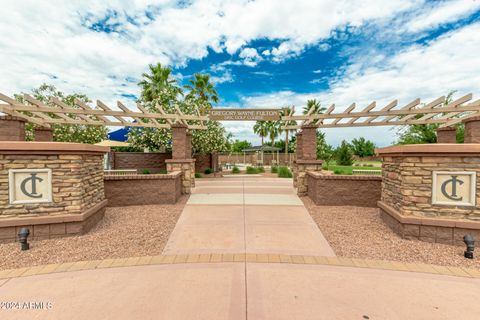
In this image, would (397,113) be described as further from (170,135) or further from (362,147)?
(362,147)

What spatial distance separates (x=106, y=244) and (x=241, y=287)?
3.11 meters

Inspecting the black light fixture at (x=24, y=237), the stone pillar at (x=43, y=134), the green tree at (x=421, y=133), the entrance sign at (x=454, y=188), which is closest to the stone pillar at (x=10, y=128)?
the stone pillar at (x=43, y=134)

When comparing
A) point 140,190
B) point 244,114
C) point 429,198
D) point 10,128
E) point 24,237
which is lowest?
point 24,237

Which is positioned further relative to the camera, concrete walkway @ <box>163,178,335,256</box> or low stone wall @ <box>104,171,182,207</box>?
low stone wall @ <box>104,171,182,207</box>

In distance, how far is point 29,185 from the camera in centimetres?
454

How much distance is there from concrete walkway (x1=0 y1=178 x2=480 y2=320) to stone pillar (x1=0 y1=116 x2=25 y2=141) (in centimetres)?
511

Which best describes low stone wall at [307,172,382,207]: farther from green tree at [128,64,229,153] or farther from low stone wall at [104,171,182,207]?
green tree at [128,64,229,153]

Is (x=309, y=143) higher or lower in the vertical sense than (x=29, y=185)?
higher

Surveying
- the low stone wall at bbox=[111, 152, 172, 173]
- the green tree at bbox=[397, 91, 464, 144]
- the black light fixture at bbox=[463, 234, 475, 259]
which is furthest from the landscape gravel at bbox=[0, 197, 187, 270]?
the green tree at bbox=[397, 91, 464, 144]

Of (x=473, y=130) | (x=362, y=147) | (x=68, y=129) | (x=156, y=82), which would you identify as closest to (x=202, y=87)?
(x=156, y=82)

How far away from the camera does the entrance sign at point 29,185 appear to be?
14.6 feet

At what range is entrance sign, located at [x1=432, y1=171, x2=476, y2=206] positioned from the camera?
4344 millimetres

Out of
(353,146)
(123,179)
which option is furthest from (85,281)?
(353,146)

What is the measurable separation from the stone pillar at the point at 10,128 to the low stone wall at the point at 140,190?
2739mm
